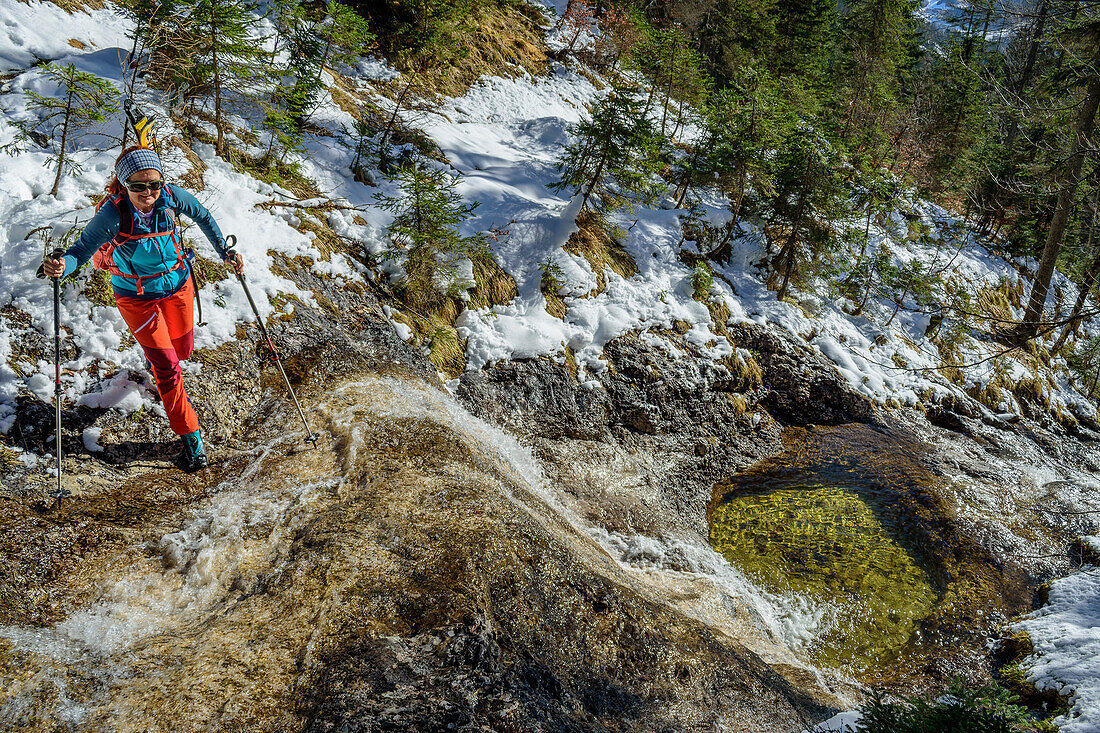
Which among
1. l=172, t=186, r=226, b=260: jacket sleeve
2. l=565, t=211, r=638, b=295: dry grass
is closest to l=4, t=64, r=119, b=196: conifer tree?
l=172, t=186, r=226, b=260: jacket sleeve

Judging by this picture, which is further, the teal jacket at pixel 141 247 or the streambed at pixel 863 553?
the streambed at pixel 863 553

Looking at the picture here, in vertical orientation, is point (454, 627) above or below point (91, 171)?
below

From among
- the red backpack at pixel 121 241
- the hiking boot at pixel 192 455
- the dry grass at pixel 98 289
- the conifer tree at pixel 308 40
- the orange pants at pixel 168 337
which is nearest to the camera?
the red backpack at pixel 121 241

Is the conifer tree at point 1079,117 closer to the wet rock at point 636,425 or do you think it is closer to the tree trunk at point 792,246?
the tree trunk at point 792,246

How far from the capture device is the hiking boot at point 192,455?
4828mm

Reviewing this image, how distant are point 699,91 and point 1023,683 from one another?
1880cm

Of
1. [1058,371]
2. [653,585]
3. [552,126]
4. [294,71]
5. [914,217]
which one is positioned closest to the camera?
[653,585]

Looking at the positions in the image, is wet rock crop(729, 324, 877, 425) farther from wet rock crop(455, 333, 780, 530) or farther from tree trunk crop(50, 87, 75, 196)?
tree trunk crop(50, 87, 75, 196)

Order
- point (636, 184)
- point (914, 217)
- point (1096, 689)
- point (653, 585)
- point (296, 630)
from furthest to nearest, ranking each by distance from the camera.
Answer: point (914, 217) < point (636, 184) < point (653, 585) < point (1096, 689) < point (296, 630)

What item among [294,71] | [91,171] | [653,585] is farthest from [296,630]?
[294,71]

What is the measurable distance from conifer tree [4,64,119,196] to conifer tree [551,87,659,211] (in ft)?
27.4

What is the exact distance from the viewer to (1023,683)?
6.16 m

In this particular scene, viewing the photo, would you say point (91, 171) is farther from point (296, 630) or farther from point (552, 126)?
point (552, 126)

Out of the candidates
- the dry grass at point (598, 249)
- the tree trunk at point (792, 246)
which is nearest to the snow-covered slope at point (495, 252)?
the dry grass at point (598, 249)
